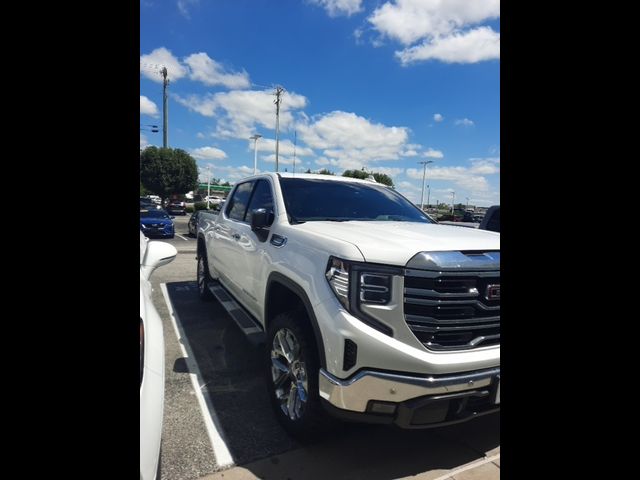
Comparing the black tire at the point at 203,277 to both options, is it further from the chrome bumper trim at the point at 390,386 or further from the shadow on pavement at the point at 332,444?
the chrome bumper trim at the point at 390,386

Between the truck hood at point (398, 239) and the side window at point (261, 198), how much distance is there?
3.00ft

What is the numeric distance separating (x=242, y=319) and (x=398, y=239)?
205cm

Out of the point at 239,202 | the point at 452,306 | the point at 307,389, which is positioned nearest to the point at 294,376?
the point at 307,389

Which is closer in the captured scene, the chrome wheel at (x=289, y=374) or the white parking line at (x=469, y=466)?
the white parking line at (x=469, y=466)

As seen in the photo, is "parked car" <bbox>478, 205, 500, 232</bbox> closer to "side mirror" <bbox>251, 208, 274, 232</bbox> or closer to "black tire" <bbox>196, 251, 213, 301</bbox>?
"side mirror" <bbox>251, 208, 274, 232</bbox>

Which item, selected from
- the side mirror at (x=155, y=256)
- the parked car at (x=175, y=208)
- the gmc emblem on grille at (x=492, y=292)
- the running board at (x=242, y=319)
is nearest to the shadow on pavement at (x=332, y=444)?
the running board at (x=242, y=319)

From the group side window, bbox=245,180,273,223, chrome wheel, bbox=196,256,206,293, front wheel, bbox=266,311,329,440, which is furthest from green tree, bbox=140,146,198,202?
front wheel, bbox=266,311,329,440

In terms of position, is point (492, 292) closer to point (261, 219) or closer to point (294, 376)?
point (294, 376)

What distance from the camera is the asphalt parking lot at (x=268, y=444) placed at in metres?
2.36

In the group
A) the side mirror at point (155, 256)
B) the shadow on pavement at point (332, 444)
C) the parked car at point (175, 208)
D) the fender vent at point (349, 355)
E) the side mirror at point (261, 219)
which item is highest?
the parked car at point (175, 208)

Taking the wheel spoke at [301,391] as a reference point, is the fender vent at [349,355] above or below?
above
